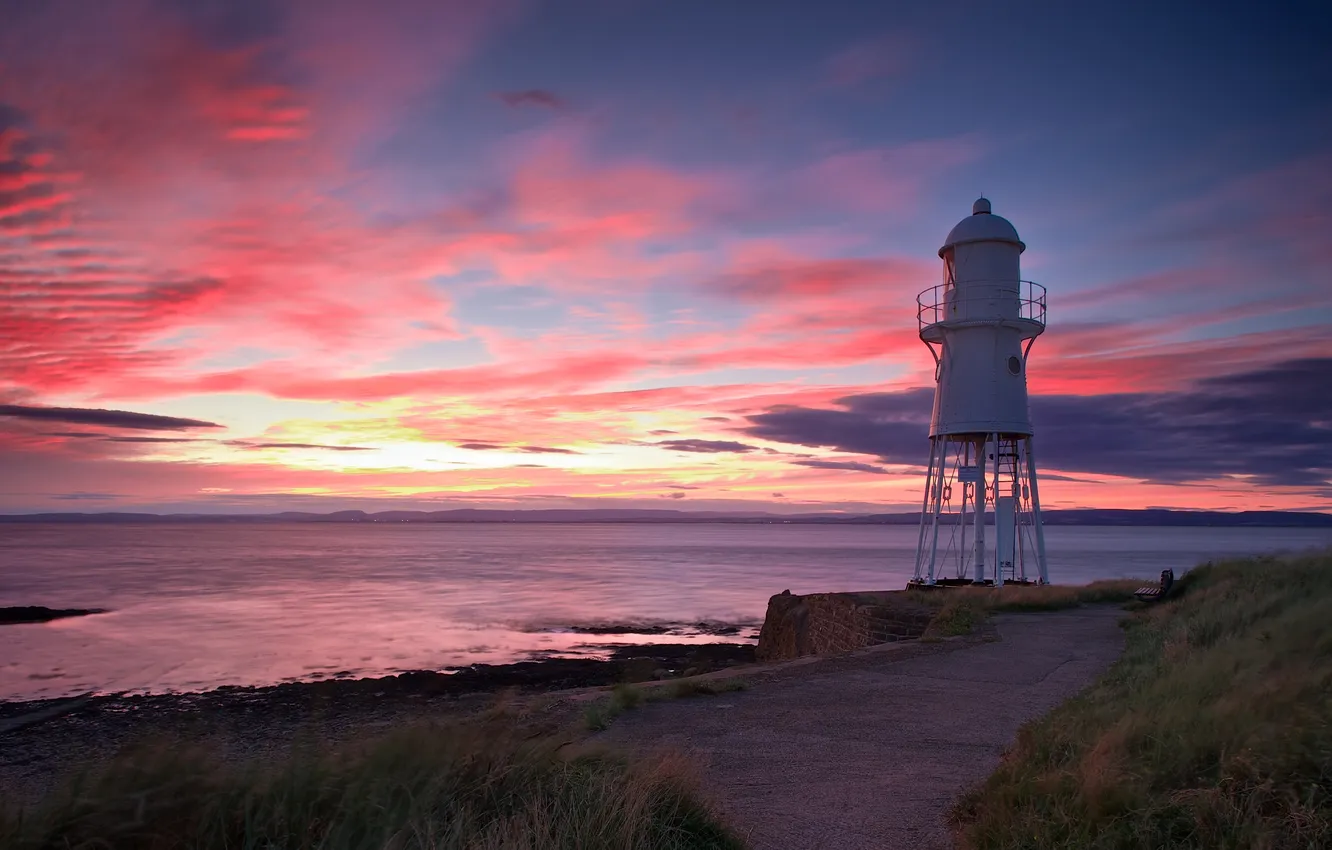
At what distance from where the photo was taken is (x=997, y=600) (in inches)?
804

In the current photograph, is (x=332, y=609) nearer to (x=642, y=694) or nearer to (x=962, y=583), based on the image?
(x=962, y=583)

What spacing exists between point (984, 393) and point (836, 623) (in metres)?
7.72

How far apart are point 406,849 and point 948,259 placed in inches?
962

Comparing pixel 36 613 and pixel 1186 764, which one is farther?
pixel 36 613

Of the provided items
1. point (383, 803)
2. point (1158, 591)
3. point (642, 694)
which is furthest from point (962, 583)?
point (383, 803)

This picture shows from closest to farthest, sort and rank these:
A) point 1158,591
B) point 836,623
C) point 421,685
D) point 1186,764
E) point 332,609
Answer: point 1186,764 → point 421,685 → point 1158,591 → point 836,623 → point 332,609

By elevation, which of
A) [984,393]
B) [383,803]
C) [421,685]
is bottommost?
[421,685]

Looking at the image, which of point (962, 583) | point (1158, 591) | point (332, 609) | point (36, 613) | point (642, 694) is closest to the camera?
point (642, 694)

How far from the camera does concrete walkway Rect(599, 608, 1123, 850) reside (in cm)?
585

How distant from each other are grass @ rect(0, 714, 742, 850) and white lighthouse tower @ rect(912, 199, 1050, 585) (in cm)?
2046

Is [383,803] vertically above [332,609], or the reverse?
[383,803]

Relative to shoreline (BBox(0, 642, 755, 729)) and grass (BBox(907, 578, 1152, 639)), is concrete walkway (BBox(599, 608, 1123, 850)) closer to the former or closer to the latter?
grass (BBox(907, 578, 1152, 639))

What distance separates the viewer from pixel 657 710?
9.86 metres

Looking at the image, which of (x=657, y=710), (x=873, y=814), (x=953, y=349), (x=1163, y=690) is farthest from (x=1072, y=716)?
(x=953, y=349)
